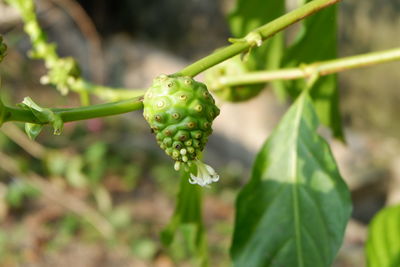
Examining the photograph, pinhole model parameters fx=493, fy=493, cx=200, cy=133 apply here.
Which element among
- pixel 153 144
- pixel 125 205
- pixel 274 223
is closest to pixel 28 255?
pixel 125 205

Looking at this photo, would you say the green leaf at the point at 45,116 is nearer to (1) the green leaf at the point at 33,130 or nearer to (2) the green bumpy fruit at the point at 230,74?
(1) the green leaf at the point at 33,130

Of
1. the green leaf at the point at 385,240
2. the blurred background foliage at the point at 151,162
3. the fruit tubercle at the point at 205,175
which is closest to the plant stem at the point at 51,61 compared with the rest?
the fruit tubercle at the point at 205,175

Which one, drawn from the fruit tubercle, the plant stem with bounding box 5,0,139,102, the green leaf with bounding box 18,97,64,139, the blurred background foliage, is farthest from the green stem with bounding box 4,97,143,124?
the blurred background foliage

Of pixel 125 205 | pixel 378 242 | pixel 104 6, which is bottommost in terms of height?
pixel 378 242

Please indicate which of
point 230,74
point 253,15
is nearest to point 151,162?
point 253,15

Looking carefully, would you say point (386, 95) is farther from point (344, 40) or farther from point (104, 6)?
point (104, 6)
